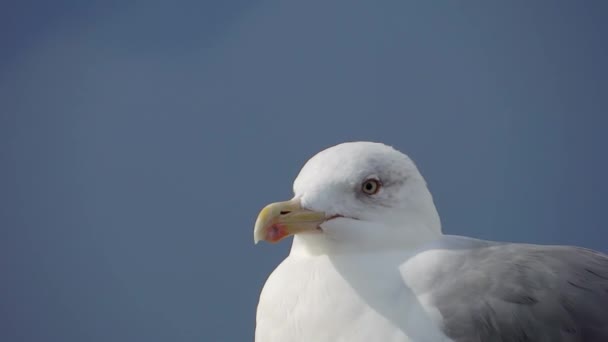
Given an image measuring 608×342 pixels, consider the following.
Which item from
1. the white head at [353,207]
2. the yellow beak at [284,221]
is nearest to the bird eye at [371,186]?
the white head at [353,207]

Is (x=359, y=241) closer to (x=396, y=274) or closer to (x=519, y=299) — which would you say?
(x=396, y=274)

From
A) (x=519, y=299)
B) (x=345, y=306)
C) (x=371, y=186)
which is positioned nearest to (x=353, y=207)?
(x=371, y=186)

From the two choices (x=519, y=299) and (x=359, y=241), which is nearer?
(x=519, y=299)

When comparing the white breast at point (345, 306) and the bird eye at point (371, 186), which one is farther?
the bird eye at point (371, 186)

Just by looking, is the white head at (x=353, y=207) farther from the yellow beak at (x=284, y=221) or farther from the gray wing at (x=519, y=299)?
the gray wing at (x=519, y=299)

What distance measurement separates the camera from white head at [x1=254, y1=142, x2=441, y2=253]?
1.33 meters

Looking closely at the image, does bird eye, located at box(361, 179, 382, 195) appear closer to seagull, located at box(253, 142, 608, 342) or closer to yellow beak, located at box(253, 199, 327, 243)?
seagull, located at box(253, 142, 608, 342)

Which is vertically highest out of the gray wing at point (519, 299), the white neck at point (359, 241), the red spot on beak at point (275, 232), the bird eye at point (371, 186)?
the bird eye at point (371, 186)

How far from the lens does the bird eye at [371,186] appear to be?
138 cm

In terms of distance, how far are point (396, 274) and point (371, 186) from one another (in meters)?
0.17

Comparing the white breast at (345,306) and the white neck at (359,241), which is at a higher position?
the white neck at (359,241)

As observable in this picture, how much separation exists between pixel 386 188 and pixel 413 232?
0.09m

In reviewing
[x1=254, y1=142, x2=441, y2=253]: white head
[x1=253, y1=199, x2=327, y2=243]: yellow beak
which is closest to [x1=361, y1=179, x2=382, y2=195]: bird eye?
[x1=254, y1=142, x2=441, y2=253]: white head

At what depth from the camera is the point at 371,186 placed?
4.56 ft
